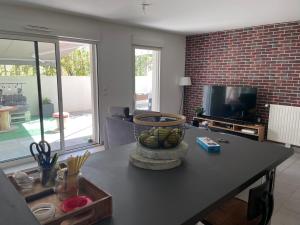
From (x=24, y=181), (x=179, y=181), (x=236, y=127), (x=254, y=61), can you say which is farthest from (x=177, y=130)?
(x=254, y=61)

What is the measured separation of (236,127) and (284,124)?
2.76ft

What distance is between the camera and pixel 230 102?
15.4ft

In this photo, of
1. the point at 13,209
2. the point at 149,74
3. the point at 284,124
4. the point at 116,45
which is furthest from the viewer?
the point at 149,74

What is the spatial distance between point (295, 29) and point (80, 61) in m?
5.95

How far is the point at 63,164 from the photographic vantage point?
103 centimetres

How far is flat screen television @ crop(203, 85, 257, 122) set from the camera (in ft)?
14.6

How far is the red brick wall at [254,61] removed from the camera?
13.6ft

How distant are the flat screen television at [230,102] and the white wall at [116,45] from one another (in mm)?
955

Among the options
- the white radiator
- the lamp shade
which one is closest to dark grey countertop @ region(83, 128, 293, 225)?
the white radiator

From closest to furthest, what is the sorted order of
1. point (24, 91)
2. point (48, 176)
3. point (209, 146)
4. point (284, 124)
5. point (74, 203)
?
point (74, 203) < point (48, 176) < point (209, 146) < point (24, 91) < point (284, 124)

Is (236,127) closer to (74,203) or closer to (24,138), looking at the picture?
(24,138)

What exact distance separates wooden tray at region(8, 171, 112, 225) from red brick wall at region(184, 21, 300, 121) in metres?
4.39

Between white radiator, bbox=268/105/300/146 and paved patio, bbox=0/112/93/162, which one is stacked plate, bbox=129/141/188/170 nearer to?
paved patio, bbox=0/112/93/162

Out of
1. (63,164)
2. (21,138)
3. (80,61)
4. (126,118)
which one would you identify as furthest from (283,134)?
(80,61)
